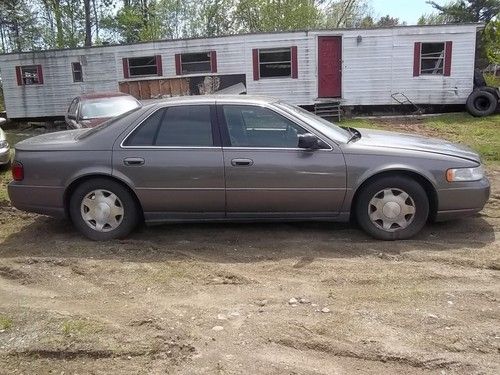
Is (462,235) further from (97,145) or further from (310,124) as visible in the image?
(97,145)

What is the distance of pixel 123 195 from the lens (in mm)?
4945

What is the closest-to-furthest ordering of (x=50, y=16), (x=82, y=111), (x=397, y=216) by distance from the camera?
1. (x=397, y=216)
2. (x=82, y=111)
3. (x=50, y=16)

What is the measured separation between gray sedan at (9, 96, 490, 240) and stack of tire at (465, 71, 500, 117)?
12350mm

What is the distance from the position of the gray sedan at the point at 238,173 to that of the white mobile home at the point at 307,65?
41.0ft

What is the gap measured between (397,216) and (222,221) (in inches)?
Result: 68.3

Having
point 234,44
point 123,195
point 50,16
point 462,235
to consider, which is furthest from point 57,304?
point 50,16

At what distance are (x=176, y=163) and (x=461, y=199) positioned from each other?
9.14 ft

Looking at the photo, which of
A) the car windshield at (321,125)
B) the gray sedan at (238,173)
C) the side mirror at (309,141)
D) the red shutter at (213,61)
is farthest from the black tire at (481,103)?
the side mirror at (309,141)

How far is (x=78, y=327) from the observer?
3.29m

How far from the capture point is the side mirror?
15.5 feet

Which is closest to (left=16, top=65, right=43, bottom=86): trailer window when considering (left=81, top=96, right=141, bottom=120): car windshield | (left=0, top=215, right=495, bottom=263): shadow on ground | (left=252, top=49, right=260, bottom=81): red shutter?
(left=252, top=49, right=260, bottom=81): red shutter

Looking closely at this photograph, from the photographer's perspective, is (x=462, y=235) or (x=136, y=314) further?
(x=462, y=235)

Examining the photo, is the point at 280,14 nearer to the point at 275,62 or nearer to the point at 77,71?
the point at 275,62

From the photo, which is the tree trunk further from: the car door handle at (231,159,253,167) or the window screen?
the car door handle at (231,159,253,167)
